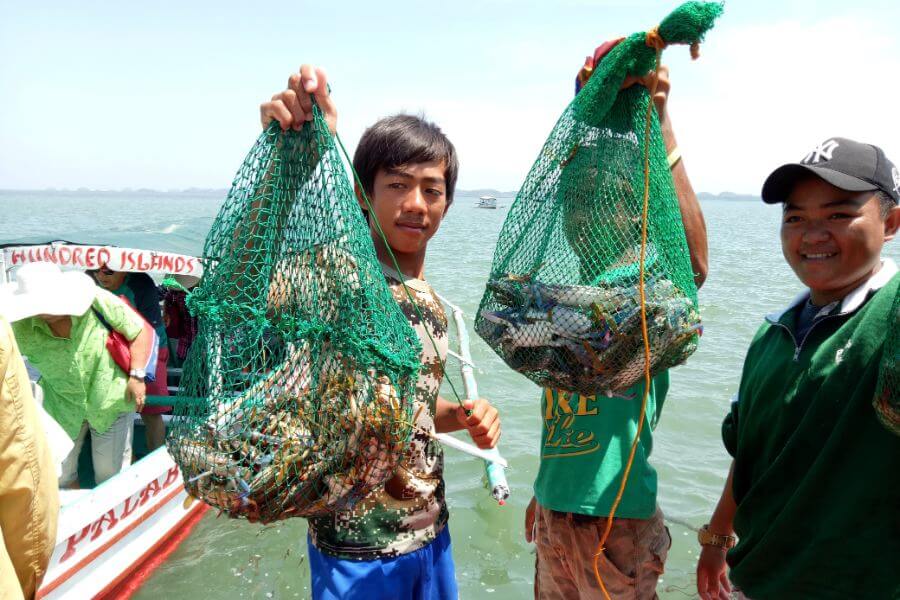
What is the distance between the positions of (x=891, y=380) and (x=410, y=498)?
4.70 feet

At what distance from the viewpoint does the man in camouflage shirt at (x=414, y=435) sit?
6.88ft

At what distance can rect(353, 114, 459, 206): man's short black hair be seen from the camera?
222 cm

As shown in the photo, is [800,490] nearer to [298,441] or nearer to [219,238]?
[298,441]

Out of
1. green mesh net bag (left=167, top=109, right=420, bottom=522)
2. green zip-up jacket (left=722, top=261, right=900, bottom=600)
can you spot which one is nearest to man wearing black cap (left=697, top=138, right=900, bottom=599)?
green zip-up jacket (left=722, top=261, right=900, bottom=600)

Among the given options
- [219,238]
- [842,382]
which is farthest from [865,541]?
[219,238]

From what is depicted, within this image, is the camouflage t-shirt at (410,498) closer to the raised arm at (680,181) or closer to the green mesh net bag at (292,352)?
the green mesh net bag at (292,352)

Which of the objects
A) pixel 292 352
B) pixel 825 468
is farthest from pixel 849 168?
pixel 292 352

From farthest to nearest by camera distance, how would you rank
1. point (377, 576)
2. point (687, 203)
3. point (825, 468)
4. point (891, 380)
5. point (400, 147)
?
1. point (687, 203)
2. point (400, 147)
3. point (377, 576)
4. point (825, 468)
5. point (891, 380)

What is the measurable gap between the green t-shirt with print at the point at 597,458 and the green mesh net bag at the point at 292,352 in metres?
0.99

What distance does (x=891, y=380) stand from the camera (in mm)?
1533

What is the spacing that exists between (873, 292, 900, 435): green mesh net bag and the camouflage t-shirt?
1.26 metres

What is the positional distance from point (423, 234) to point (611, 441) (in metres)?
1.11

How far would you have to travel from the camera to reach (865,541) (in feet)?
6.02

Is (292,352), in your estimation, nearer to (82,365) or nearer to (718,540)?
(718,540)
